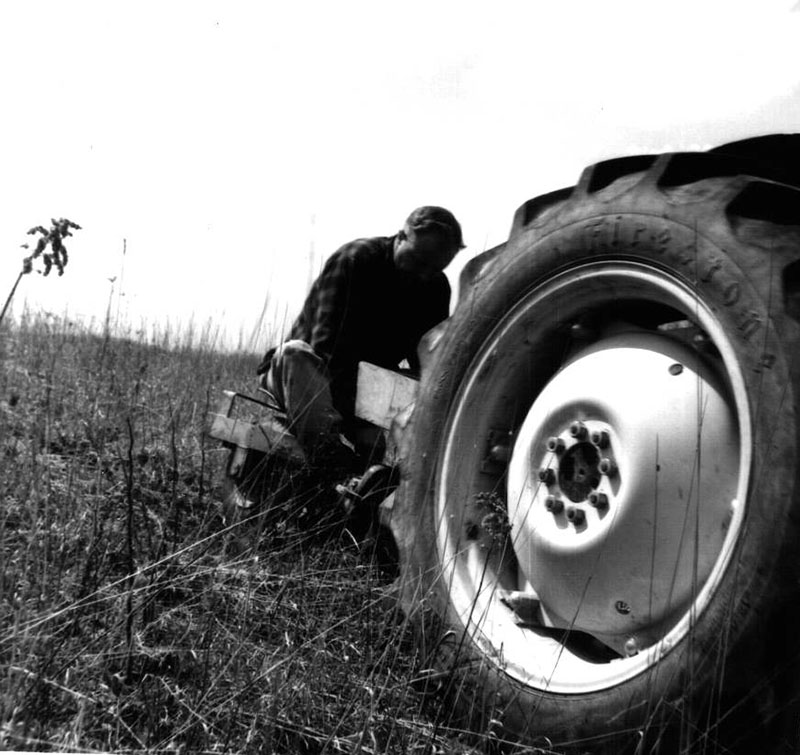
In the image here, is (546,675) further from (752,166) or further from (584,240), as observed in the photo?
(752,166)

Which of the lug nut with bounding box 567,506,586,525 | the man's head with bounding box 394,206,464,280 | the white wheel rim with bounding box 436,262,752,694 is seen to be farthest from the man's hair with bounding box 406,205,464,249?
the lug nut with bounding box 567,506,586,525

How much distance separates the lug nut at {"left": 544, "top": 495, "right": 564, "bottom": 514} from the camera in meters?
1.95

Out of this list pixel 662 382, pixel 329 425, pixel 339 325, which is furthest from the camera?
pixel 339 325

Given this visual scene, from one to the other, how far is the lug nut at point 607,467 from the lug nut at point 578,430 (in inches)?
3.5

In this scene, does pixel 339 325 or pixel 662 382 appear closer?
pixel 662 382

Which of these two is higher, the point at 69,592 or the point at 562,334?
the point at 562,334

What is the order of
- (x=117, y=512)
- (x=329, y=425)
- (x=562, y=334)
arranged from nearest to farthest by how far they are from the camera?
1. (x=562, y=334)
2. (x=117, y=512)
3. (x=329, y=425)

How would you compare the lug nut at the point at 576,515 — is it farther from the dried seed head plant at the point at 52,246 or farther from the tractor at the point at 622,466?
the dried seed head plant at the point at 52,246

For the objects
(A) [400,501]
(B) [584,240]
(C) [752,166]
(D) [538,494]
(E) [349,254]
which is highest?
(C) [752,166]

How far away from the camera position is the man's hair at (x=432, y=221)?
368 cm

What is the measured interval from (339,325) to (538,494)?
1668mm

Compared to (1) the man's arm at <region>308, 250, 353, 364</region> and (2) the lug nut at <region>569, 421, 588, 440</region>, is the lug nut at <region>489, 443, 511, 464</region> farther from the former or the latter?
(1) the man's arm at <region>308, 250, 353, 364</region>

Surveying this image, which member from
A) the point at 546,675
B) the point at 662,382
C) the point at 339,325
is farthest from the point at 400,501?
the point at 339,325

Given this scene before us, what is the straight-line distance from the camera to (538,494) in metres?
2.03
